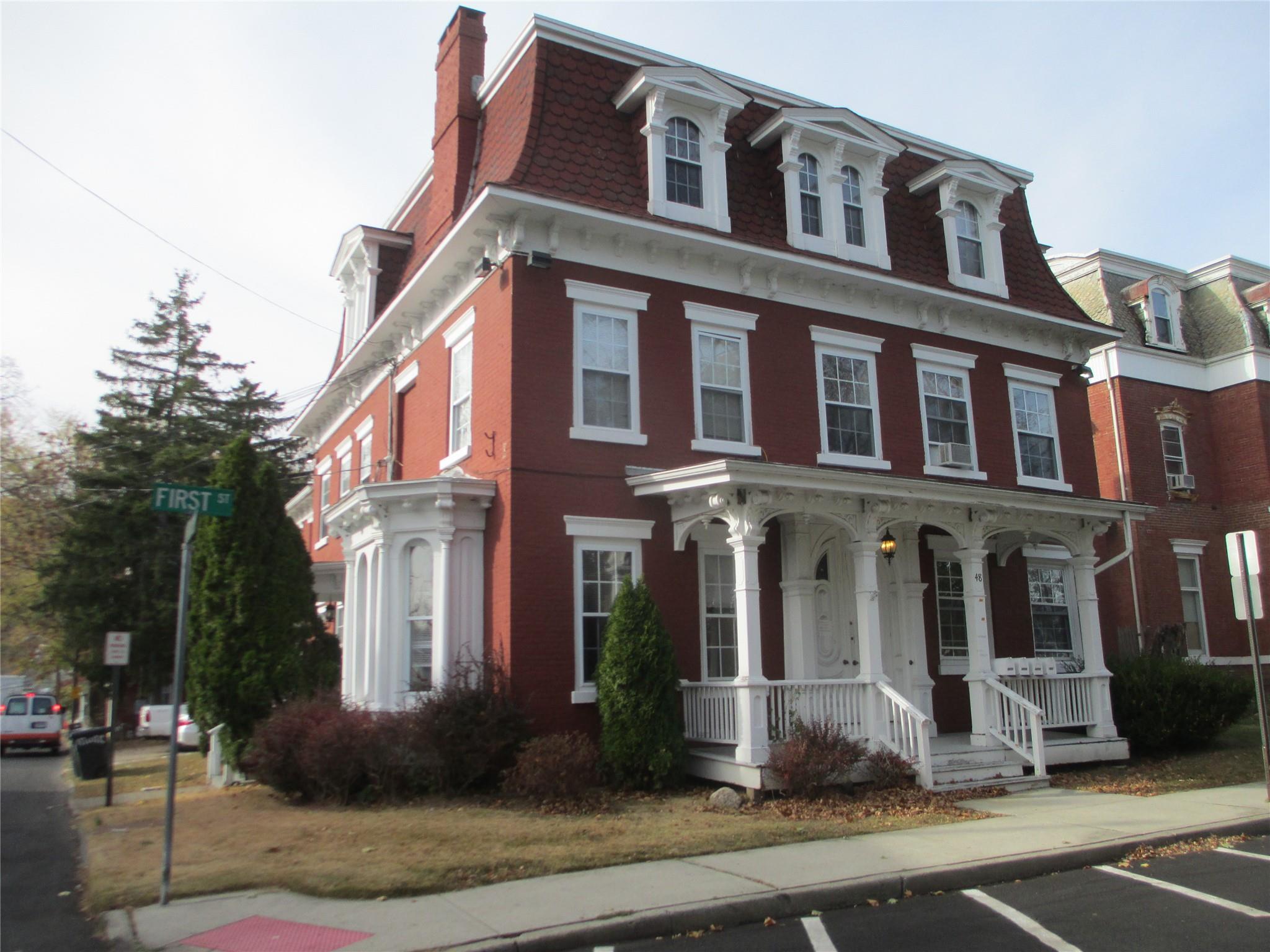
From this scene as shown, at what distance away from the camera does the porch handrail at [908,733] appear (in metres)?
11.7

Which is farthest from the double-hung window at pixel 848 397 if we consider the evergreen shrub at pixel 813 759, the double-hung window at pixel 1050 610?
the evergreen shrub at pixel 813 759

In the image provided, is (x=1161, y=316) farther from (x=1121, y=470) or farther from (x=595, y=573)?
(x=595, y=573)

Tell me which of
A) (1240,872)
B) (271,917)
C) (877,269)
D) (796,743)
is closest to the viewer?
(271,917)

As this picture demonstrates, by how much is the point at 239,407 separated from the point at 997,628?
3081 centimetres

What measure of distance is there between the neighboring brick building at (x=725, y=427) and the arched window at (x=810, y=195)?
0.06 m

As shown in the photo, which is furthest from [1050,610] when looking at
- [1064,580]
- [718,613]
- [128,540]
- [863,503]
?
[128,540]

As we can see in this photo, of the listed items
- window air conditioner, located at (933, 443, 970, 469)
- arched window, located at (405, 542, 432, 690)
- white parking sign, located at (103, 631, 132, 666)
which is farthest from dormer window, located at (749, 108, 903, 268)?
white parking sign, located at (103, 631, 132, 666)

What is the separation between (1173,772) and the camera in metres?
13.3

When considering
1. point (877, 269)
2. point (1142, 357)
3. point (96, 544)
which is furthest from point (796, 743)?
point (96, 544)

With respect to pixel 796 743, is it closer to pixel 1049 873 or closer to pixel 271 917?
pixel 1049 873

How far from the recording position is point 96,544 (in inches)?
1179

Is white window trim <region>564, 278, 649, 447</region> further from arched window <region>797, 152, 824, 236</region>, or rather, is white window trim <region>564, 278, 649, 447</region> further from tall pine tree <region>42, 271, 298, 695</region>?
tall pine tree <region>42, 271, 298, 695</region>

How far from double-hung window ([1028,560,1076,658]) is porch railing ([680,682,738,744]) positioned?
7.86 metres

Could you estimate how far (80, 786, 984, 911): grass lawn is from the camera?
758 cm
